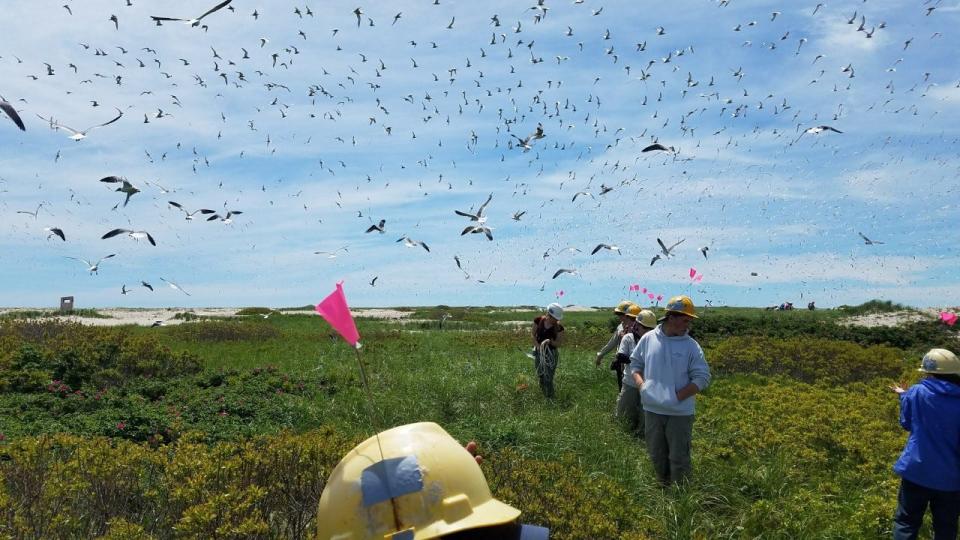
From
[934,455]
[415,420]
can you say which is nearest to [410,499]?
[934,455]

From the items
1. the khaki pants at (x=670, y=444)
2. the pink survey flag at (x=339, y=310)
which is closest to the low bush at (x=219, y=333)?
the khaki pants at (x=670, y=444)

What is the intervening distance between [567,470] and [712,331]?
2169 cm

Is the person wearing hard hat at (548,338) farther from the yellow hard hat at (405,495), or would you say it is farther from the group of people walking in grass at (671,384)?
the yellow hard hat at (405,495)

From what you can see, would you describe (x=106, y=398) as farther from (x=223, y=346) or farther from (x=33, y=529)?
(x=223, y=346)

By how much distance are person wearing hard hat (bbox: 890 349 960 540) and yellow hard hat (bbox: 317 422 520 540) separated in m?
4.96

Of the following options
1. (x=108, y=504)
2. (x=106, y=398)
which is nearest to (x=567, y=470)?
(x=108, y=504)

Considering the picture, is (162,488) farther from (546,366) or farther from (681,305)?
(546,366)

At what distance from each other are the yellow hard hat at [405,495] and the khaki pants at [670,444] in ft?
16.5

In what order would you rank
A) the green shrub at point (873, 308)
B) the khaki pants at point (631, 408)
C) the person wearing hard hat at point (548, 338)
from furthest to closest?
the green shrub at point (873, 308) < the person wearing hard hat at point (548, 338) < the khaki pants at point (631, 408)

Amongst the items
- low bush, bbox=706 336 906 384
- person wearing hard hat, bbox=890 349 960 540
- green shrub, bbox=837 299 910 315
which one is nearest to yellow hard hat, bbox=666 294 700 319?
person wearing hard hat, bbox=890 349 960 540

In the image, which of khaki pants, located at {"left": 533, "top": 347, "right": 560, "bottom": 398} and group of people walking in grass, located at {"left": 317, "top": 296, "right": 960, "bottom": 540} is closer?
group of people walking in grass, located at {"left": 317, "top": 296, "right": 960, "bottom": 540}

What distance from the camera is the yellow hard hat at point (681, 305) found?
6.52 m

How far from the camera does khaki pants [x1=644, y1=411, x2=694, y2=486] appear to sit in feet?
21.4

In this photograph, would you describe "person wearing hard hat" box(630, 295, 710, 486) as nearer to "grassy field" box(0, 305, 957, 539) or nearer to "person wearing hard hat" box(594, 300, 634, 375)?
"grassy field" box(0, 305, 957, 539)
